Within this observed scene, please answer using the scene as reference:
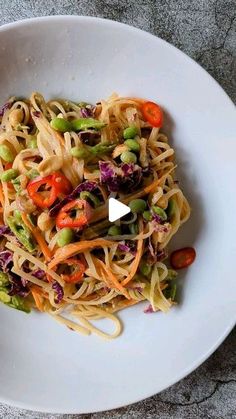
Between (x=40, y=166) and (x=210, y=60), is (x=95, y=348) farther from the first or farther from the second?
(x=210, y=60)

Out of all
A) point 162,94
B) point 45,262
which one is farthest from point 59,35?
point 45,262

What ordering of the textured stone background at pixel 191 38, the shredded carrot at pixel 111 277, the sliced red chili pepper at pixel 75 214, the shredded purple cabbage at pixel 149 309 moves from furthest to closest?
the textured stone background at pixel 191 38 < the shredded purple cabbage at pixel 149 309 < the shredded carrot at pixel 111 277 < the sliced red chili pepper at pixel 75 214

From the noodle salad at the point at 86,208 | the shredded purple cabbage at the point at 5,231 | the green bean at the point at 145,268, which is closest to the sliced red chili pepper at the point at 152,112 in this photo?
the noodle salad at the point at 86,208

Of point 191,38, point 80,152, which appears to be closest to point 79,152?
point 80,152

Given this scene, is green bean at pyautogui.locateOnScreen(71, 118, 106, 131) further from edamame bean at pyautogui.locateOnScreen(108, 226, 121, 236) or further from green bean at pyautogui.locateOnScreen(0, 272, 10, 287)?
green bean at pyautogui.locateOnScreen(0, 272, 10, 287)

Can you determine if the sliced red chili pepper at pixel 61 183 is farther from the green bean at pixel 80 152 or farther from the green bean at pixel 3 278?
the green bean at pixel 3 278

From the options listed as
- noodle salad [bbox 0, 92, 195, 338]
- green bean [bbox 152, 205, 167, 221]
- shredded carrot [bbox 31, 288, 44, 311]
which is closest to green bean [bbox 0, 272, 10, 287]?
noodle salad [bbox 0, 92, 195, 338]
